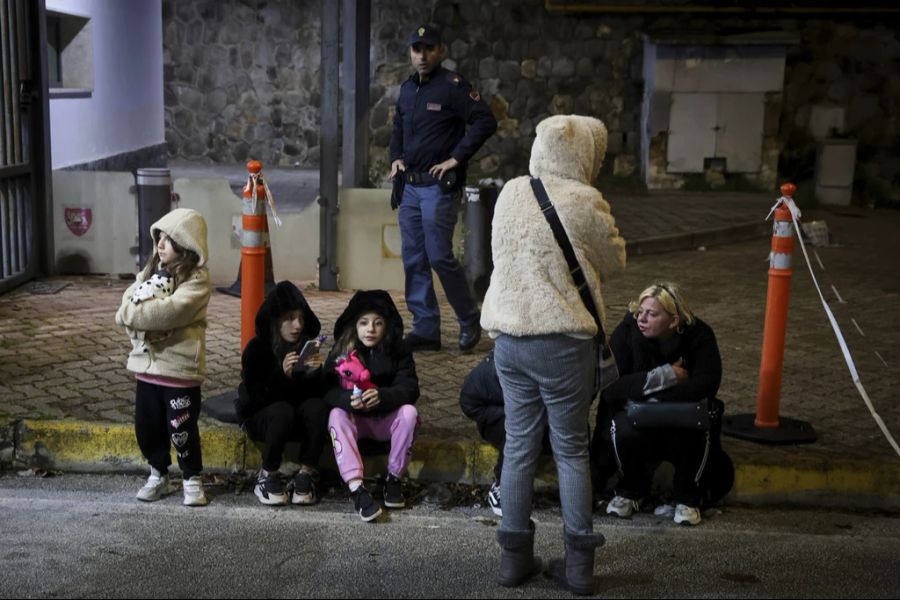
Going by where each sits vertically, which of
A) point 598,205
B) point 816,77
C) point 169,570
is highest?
point 816,77

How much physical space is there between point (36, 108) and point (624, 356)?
19.7 feet

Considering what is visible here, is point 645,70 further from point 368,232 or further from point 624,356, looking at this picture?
point 624,356

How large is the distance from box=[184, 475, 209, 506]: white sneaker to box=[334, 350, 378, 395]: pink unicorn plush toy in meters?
0.79

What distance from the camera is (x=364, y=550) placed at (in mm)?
4727

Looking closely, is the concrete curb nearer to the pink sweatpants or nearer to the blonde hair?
the pink sweatpants

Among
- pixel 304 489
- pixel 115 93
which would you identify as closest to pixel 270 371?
pixel 304 489

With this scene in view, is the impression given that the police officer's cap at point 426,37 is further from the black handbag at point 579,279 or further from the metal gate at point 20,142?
the metal gate at point 20,142

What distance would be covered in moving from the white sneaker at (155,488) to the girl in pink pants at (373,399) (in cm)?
82

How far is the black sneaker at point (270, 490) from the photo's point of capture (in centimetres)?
520

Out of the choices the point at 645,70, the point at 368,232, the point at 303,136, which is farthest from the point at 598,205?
the point at 303,136

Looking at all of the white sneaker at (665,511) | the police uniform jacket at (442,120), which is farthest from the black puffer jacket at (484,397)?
the police uniform jacket at (442,120)

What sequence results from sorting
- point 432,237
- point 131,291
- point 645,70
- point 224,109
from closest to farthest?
point 131,291
point 432,237
point 645,70
point 224,109

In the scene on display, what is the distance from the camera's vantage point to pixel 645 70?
1652cm

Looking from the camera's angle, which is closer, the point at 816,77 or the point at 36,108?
the point at 36,108
